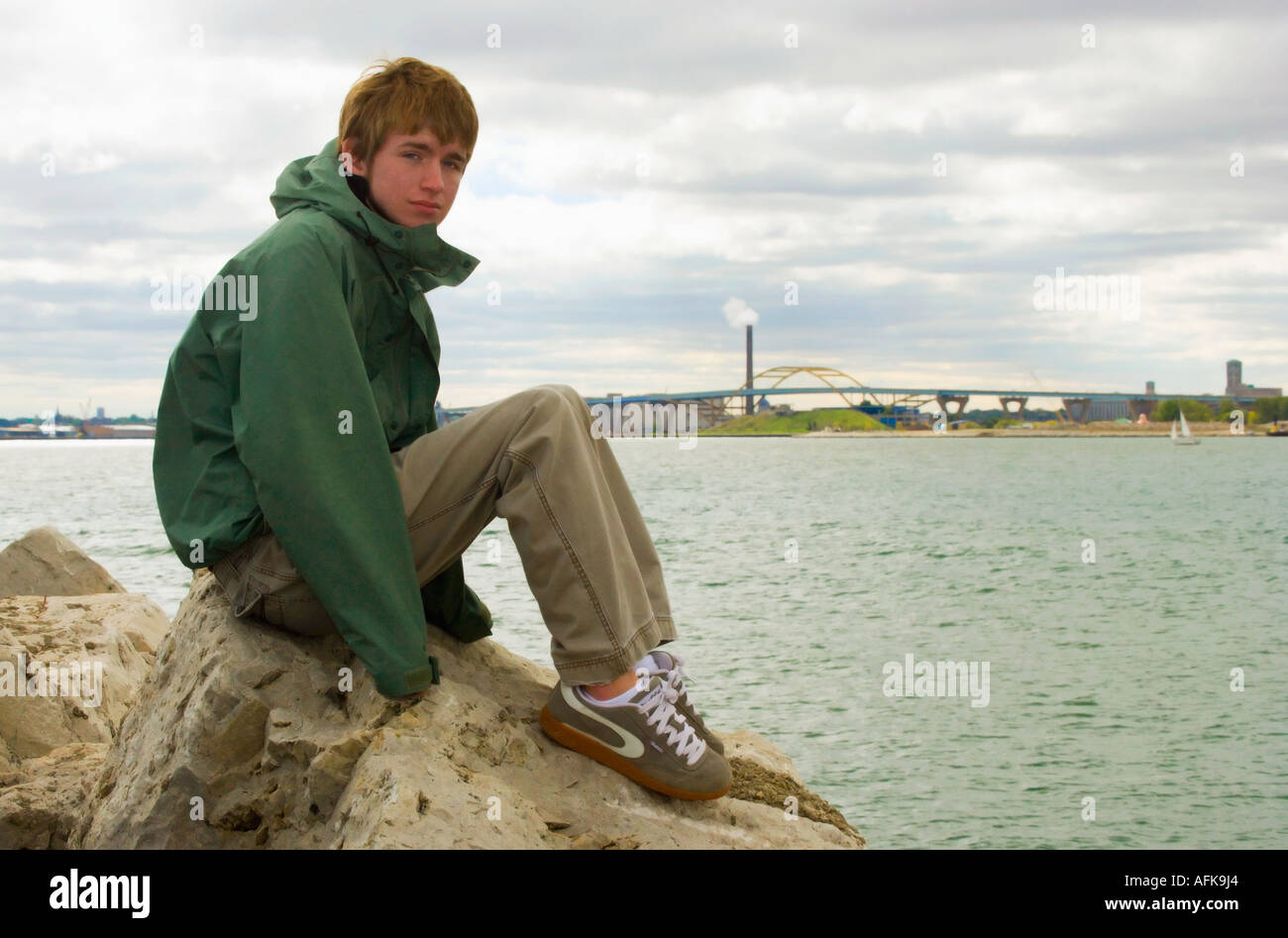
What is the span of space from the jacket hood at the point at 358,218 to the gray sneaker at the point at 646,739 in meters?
1.39

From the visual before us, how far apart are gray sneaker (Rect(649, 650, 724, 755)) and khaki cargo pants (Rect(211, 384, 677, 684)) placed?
150 mm

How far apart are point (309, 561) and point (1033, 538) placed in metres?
30.9

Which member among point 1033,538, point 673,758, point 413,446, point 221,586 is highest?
point 413,446

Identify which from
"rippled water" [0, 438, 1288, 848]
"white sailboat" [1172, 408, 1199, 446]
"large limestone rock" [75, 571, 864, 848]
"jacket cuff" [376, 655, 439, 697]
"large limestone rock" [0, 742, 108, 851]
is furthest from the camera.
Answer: "white sailboat" [1172, 408, 1199, 446]

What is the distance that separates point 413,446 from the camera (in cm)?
364

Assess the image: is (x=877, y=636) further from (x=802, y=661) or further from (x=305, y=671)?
(x=305, y=671)

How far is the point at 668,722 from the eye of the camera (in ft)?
12.1

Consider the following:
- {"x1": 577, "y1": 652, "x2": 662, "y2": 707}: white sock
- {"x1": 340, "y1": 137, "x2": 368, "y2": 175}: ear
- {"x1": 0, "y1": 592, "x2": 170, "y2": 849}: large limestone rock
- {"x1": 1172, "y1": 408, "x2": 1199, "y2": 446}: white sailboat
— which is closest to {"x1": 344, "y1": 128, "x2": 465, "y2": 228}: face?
{"x1": 340, "y1": 137, "x2": 368, "y2": 175}: ear

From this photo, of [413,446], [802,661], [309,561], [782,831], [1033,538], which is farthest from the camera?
[1033,538]

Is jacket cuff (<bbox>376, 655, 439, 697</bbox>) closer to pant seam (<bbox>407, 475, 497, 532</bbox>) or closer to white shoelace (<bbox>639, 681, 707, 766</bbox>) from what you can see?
pant seam (<bbox>407, 475, 497, 532</bbox>)

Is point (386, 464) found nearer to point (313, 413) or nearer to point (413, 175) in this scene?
point (313, 413)

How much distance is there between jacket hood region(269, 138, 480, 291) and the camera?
360cm
